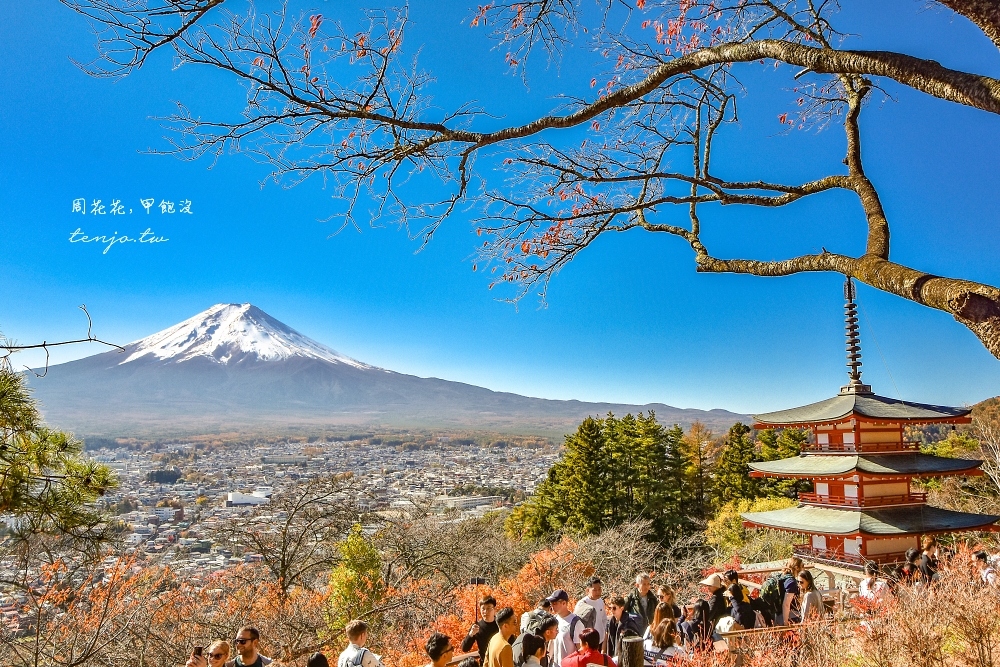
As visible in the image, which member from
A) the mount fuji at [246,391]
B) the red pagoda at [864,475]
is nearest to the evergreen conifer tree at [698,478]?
the red pagoda at [864,475]

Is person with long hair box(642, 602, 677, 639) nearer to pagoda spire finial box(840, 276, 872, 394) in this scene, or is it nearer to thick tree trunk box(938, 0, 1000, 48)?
thick tree trunk box(938, 0, 1000, 48)

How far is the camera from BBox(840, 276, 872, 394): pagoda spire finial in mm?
14141

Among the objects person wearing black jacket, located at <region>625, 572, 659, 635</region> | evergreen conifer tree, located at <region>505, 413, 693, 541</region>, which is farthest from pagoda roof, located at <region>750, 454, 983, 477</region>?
evergreen conifer tree, located at <region>505, 413, 693, 541</region>

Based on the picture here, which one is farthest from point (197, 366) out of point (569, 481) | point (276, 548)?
point (276, 548)

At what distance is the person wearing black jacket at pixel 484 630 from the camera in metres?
4.21

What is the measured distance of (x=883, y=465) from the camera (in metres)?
13.7

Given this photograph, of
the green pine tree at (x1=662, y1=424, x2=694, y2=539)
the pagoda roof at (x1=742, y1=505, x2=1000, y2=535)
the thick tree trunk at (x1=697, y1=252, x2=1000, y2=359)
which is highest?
the thick tree trunk at (x1=697, y1=252, x2=1000, y2=359)

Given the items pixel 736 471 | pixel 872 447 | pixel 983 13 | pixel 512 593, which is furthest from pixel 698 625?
pixel 736 471

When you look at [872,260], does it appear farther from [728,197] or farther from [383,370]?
[383,370]

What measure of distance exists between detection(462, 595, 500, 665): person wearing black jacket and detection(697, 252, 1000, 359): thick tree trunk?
3.06m

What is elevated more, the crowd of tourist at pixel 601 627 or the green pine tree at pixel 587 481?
the crowd of tourist at pixel 601 627

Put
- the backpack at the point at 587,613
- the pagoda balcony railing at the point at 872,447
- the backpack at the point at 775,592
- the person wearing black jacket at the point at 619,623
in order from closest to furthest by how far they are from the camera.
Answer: the person wearing black jacket at the point at 619,623 → the backpack at the point at 587,613 → the backpack at the point at 775,592 → the pagoda balcony railing at the point at 872,447

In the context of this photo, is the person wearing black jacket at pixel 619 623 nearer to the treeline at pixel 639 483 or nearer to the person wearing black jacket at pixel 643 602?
the person wearing black jacket at pixel 643 602

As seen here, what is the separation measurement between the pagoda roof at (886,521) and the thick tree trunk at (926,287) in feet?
41.6
